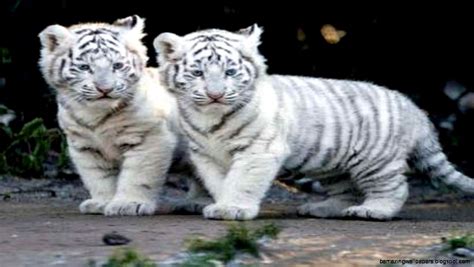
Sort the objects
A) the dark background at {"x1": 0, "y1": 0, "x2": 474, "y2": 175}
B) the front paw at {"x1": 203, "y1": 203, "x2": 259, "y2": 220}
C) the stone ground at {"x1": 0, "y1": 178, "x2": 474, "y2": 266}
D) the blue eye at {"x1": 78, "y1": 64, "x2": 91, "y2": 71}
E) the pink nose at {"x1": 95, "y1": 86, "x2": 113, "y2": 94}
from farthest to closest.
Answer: the dark background at {"x1": 0, "y1": 0, "x2": 474, "y2": 175}, the blue eye at {"x1": 78, "y1": 64, "x2": 91, "y2": 71}, the pink nose at {"x1": 95, "y1": 86, "x2": 113, "y2": 94}, the front paw at {"x1": 203, "y1": 203, "x2": 259, "y2": 220}, the stone ground at {"x1": 0, "y1": 178, "x2": 474, "y2": 266}

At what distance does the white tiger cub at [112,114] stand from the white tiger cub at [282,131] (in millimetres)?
202

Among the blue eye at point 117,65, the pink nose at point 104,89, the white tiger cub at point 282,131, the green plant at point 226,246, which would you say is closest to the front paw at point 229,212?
the white tiger cub at point 282,131

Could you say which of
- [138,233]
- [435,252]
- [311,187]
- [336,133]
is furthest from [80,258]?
[311,187]

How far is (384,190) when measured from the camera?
6773 millimetres

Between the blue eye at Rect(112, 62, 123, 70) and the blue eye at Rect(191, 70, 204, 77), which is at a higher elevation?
the blue eye at Rect(112, 62, 123, 70)

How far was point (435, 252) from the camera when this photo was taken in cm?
507

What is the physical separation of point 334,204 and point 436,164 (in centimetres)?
57

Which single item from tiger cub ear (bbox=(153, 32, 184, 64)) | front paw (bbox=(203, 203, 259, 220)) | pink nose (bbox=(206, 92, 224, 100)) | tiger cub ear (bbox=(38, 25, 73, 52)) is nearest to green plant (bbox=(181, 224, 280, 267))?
front paw (bbox=(203, 203, 259, 220))

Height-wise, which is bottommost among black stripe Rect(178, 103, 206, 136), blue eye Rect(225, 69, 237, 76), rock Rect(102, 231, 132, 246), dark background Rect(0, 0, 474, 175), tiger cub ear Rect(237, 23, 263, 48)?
rock Rect(102, 231, 132, 246)

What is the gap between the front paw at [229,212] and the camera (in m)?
6.17

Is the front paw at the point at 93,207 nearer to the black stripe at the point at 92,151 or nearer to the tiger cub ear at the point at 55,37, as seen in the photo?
the black stripe at the point at 92,151

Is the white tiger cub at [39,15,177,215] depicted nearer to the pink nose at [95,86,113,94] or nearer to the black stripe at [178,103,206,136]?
the pink nose at [95,86,113,94]

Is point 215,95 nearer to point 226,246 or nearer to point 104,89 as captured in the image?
point 104,89

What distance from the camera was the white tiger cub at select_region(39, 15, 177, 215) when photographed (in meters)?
6.53
